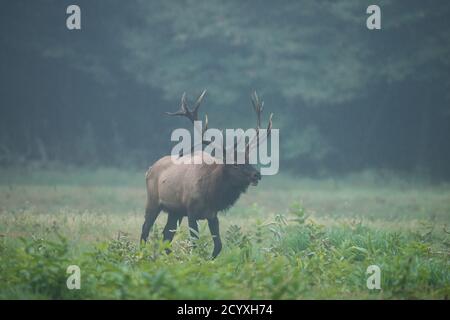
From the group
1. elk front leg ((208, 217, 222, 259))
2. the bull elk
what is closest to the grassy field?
elk front leg ((208, 217, 222, 259))

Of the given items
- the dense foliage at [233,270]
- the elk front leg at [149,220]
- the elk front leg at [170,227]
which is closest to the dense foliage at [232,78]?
the elk front leg at [149,220]

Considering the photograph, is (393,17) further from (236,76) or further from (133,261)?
(133,261)

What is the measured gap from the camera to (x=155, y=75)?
28.1 metres

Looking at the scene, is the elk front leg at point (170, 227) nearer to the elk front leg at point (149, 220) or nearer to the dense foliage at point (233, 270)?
the elk front leg at point (149, 220)

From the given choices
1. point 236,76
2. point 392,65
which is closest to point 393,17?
point 392,65

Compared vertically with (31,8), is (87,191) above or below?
below

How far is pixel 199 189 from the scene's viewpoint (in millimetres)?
11805

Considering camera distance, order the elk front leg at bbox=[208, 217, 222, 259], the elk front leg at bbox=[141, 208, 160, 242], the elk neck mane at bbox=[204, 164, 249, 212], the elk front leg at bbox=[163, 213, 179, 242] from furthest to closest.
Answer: the elk front leg at bbox=[141, 208, 160, 242]
the elk front leg at bbox=[163, 213, 179, 242]
the elk neck mane at bbox=[204, 164, 249, 212]
the elk front leg at bbox=[208, 217, 222, 259]

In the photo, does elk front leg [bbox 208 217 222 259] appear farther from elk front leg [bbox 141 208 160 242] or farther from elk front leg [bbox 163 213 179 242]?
elk front leg [bbox 141 208 160 242]

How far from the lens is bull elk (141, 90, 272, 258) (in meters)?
11.7

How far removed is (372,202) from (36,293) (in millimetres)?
13122
